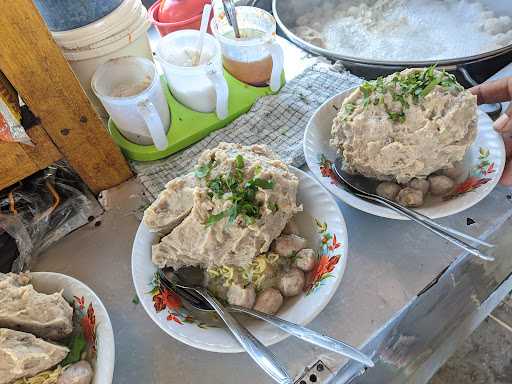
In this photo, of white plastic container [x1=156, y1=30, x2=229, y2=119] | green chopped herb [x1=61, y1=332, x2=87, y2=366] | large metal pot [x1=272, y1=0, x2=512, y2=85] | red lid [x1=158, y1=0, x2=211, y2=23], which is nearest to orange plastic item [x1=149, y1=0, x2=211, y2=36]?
red lid [x1=158, y1=0, x2=211, y2=23]

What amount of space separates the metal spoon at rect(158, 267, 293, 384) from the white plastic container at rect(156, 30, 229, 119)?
1.40 ft

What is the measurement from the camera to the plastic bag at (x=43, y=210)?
0.82 m

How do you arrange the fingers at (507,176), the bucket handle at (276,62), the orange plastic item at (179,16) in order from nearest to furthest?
the fingers at (507,176) → the bucket handle at (276,62) → the orange plastic item at (179,16)

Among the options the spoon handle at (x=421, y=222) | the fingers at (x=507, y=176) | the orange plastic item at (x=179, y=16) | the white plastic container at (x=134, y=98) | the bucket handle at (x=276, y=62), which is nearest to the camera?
the spoon handle at (x=421, y=222)

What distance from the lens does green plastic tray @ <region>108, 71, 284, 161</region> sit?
94cm

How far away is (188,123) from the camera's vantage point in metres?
0.98

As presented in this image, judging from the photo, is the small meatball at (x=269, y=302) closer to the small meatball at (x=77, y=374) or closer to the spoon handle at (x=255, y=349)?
the spoon handle at (x=255, y=349)

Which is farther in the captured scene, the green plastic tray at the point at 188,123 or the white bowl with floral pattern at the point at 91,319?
the green plastic tray at the point at 188,123

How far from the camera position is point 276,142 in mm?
935

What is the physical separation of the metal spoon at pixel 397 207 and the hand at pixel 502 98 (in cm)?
14

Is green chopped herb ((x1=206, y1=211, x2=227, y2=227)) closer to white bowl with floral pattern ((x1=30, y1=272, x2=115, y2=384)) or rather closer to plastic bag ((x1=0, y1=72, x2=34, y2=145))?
white bowl with floral pattern ((x1=30, y1=272, x2=115, y2=384))

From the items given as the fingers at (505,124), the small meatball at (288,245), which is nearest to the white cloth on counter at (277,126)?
the small meatball at (288,245)

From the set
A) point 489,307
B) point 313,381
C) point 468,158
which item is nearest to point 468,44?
point 468,158

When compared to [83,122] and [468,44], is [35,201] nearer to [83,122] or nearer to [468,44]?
[83,122]
